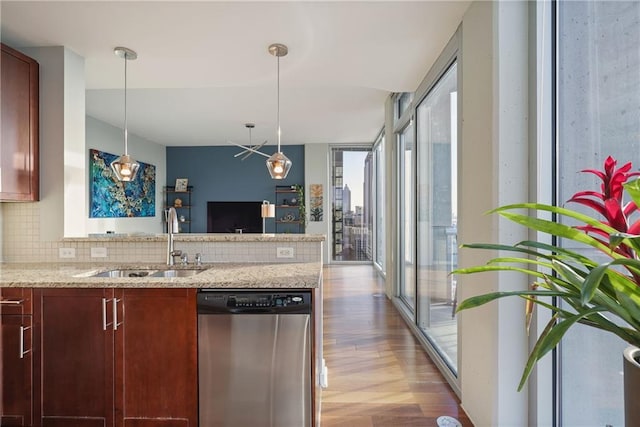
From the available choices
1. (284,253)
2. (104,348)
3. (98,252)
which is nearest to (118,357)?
(104,348)

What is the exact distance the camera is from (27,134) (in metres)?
2.49

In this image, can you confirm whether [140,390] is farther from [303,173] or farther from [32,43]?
[303,173]

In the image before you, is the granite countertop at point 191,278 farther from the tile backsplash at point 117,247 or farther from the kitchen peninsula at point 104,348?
the tile backsplash at point 117,247

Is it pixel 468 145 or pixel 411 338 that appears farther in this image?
pixel 411 338

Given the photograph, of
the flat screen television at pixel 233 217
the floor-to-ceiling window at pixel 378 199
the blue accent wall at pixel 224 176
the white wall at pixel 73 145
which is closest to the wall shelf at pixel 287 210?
the blue accent wall at pixel 224 176

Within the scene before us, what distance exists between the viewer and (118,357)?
180cm

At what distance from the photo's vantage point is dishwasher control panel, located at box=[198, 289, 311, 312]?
1.73 metres

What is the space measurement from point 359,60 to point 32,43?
100.0 inches

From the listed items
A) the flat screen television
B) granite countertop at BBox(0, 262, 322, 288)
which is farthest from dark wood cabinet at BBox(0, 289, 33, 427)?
the flat screen television

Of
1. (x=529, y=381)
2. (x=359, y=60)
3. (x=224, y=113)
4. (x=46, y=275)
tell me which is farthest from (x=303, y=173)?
(x=529, y=381)

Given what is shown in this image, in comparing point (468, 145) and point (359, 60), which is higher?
point (359, 60)

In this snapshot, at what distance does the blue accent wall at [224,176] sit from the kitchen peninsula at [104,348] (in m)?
6.17

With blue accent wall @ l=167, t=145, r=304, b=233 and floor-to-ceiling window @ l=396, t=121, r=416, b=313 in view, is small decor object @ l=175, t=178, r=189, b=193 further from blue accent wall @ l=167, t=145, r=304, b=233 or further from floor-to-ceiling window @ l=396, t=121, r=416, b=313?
floor-to-ceiling window @ l=396, t=121, r=416, b=313

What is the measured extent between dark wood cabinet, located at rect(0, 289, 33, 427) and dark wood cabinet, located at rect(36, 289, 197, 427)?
8cm
